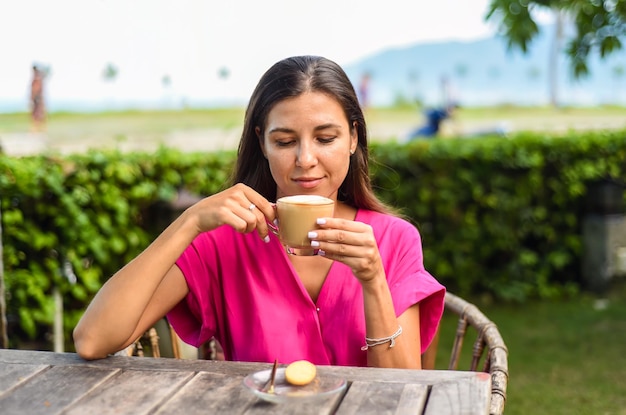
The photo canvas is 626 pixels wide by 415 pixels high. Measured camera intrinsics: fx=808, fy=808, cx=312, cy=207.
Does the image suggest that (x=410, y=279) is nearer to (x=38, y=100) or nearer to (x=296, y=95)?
(x=296, y=95)

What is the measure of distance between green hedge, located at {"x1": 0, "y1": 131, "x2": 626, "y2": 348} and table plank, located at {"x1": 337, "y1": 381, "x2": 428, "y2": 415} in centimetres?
294

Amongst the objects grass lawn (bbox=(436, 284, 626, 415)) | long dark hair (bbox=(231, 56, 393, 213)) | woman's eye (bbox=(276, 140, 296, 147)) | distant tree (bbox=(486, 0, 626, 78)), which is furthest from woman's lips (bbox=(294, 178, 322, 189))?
grass lawn (bbox=(436, 284, 626, 415))

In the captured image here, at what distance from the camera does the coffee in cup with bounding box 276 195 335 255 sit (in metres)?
1.90

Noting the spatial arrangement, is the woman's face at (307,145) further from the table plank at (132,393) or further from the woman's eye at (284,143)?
the table plank at (132,393)

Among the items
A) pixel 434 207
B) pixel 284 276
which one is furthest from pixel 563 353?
pixel 284 276

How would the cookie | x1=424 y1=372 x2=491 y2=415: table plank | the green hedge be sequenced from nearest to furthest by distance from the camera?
x1=424 y1=372 x2=491 y2=415: table plank
the cookie
the green hedge

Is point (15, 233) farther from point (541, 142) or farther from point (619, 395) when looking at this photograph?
point (541, 142)

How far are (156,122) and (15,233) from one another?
2930 cm

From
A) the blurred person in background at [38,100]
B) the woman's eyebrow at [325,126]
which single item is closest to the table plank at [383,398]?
the woman's eyebrow at [325,126]

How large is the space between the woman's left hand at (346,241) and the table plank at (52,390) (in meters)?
0.55

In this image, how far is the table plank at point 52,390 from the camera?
62.9 inches

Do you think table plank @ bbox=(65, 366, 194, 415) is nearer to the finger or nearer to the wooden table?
the wooden table

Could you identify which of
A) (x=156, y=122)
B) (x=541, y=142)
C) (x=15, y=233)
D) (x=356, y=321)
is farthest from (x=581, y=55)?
(x=156, y=122)

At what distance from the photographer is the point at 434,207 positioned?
19.5 ft
